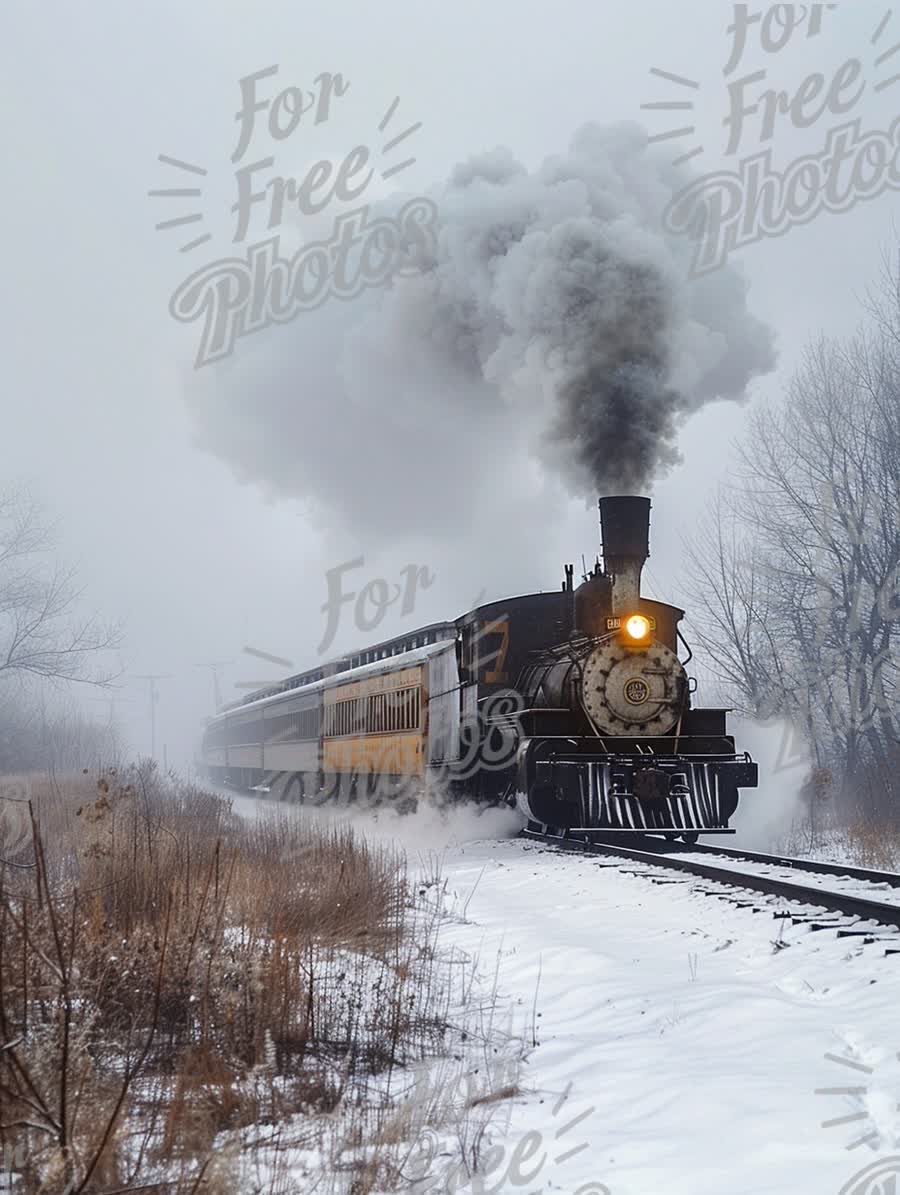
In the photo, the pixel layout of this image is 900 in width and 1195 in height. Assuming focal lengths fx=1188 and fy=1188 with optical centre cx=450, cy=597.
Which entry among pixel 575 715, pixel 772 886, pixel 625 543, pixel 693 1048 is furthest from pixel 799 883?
pixel 693 1048

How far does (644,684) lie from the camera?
37.7 ft

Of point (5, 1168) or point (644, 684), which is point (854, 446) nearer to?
point (644, 684)

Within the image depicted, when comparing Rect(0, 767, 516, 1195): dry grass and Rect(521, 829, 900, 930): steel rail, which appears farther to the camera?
Rect(521, 829, 900, 930): steel rail

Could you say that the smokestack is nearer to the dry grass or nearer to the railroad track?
the railroad track

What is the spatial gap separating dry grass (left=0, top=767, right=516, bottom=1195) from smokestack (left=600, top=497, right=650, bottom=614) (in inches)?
194

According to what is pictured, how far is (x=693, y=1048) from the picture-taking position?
14.9 ft

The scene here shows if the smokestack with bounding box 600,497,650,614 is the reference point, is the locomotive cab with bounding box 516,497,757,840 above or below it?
below

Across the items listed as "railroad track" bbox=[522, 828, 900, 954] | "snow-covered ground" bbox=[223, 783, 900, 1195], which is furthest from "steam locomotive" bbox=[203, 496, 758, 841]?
"snow-covered ground" bbox=[223, 783, 900, 1195]

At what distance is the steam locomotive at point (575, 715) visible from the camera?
11117mm

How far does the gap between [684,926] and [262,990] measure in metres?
3.34

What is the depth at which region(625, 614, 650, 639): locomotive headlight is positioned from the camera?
444 inches

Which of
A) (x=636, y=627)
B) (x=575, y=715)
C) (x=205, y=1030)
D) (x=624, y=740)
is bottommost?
(x=205, y=1030)

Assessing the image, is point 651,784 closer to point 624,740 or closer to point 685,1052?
point 624,740

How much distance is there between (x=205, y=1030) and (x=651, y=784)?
286 inches
